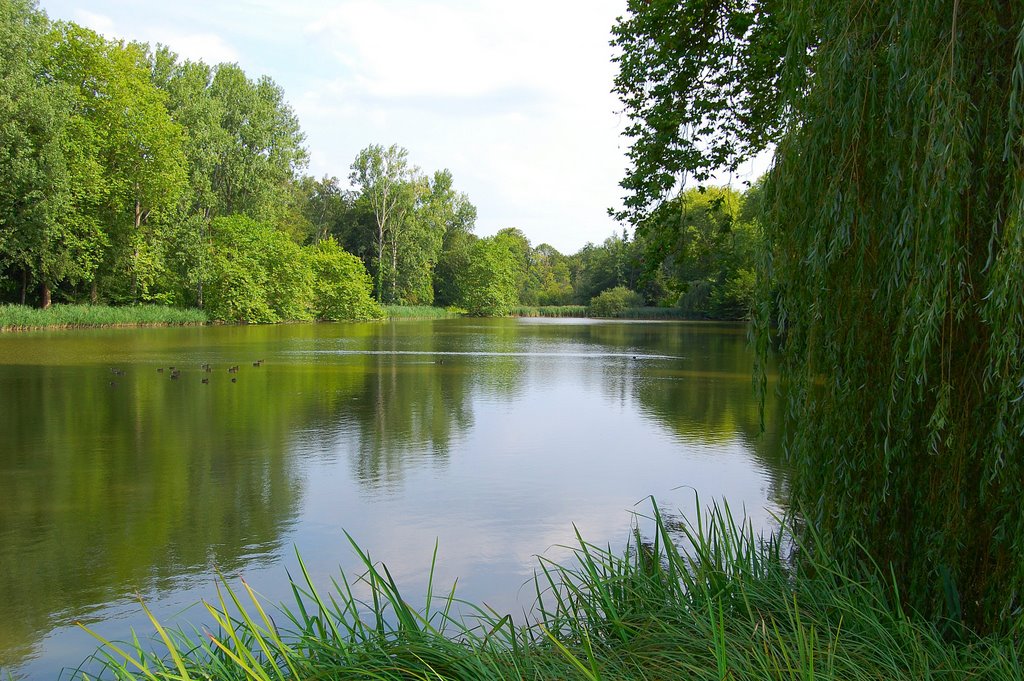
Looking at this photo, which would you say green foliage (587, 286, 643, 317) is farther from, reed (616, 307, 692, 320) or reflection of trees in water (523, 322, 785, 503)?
reflection of trees in water (523, 322, 785, 503)

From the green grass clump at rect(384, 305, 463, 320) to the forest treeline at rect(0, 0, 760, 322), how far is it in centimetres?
A: 249

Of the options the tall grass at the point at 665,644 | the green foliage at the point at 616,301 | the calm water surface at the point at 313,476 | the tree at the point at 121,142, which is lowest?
the calm water surface at the point at 313,476

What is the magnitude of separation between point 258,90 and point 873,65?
4723cm

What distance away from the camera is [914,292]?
128 inches

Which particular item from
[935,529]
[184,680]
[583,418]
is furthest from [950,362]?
[583,418]

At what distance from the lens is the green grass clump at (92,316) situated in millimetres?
29609

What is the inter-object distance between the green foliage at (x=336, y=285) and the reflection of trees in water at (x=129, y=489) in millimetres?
34722

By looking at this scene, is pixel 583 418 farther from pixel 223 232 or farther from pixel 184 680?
pixel 223 232

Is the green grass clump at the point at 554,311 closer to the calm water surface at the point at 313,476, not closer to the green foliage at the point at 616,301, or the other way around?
the green foliage at the point at 616,301

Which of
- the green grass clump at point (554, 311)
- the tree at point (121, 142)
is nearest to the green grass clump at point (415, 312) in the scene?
the green grass clump at point (554, 311)

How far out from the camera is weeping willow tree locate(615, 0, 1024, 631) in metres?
3.11

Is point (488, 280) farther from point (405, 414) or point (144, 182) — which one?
point (405, 414)

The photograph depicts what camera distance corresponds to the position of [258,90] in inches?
1806

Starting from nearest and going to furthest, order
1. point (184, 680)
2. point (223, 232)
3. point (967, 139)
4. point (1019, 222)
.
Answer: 1. point (184, 680)
2. point (1019, 222)
3. point (967, 139)
4. point (223, 232)
